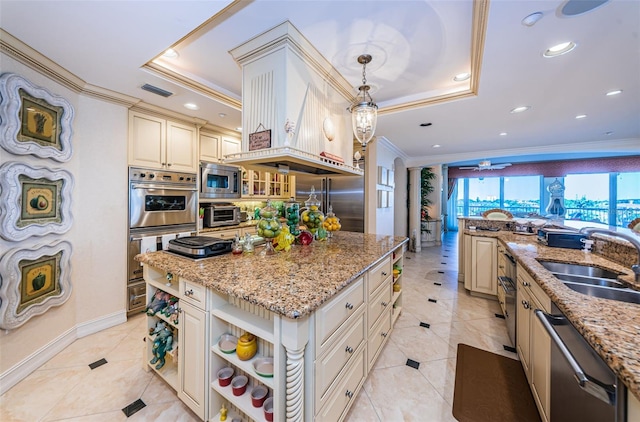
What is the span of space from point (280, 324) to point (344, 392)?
0.71 metres

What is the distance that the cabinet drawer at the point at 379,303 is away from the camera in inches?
65.9

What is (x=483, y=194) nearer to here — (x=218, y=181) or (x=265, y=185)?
(x=265, y=185)

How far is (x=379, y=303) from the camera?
182 cm

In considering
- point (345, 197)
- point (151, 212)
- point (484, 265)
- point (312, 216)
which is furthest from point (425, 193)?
point (151, 212)

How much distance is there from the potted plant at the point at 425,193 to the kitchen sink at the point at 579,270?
5122 millimetres

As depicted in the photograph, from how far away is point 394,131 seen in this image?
3.68 meters

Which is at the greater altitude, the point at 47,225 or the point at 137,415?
the point at 47,225

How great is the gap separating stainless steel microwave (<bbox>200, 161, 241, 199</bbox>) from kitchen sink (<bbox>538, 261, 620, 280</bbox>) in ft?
11.8

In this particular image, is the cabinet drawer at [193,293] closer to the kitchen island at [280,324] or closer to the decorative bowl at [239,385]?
the kitchen island at [280,324]

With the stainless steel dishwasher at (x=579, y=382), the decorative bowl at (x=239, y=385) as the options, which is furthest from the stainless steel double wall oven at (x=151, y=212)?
the stainless steel dishwasher at (x=579, y=382)

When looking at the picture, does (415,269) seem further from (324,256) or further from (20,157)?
(20,157)

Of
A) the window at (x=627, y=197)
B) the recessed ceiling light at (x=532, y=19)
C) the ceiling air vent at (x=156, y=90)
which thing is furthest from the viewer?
the window at (x=627, y=197)

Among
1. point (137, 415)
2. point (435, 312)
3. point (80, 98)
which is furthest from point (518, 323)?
point (80, 98)

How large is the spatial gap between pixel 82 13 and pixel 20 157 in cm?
116
